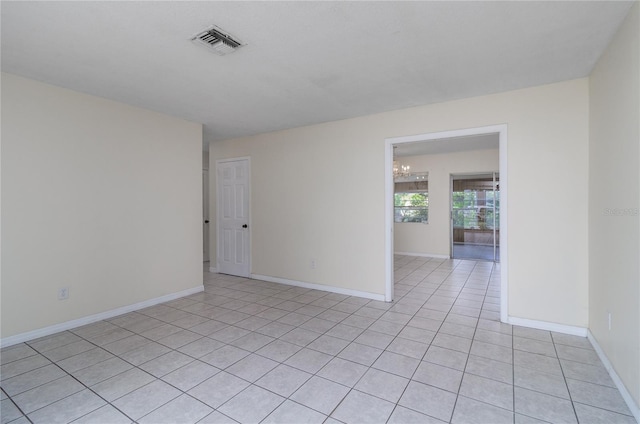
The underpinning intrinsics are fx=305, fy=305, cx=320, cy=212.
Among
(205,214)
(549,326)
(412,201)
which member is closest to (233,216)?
(205,214)

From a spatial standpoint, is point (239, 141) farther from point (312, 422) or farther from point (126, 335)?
point (312, 422)

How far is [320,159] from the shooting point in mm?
4672

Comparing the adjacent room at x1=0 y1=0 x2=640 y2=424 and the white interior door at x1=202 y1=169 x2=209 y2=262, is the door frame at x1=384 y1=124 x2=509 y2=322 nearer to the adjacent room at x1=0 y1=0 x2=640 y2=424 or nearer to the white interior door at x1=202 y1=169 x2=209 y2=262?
the adjacent room at x1=0 y1=0 x2=640 y2=424

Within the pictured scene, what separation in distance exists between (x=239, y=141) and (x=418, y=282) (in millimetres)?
4008

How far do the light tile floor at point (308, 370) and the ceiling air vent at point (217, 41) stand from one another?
8.27 feet

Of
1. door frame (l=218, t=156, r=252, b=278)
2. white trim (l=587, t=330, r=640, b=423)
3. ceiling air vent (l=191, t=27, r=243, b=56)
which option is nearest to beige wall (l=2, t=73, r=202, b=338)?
door frame (l=218, t=156, r=252, b=278)

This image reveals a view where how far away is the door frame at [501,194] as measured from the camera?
10.9ft

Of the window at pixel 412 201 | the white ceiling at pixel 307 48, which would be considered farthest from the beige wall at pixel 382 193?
the window at pixel 412 201

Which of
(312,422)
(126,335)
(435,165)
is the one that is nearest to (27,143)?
(126,335)

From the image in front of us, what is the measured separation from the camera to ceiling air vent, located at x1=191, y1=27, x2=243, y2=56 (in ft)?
7.11

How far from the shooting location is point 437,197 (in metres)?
7.52

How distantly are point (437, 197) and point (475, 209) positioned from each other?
1174 millimetres

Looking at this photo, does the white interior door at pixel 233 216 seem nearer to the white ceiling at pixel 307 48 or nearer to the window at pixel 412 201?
the white ceiling at pixel 307 48

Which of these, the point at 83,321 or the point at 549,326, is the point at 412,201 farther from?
the point at 83,321
